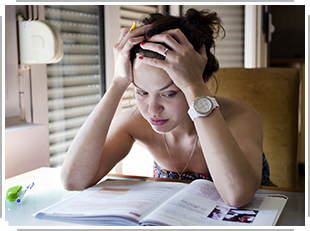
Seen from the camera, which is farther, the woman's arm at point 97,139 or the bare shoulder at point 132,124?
the bare shoulder at point 132,124

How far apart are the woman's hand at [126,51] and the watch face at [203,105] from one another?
24cm

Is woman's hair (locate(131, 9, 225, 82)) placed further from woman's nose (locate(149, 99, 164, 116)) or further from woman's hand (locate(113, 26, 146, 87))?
woman's nose (locate(149, 99, 164, 116))

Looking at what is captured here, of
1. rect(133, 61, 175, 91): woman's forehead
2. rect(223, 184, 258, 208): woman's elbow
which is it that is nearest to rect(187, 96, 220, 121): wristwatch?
rect(133, 61, 175, 91): woman's forehead

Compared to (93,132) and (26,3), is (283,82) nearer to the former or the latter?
(93,132)

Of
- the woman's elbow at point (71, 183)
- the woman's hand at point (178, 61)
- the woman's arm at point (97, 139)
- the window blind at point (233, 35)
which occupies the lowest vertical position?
the woman's elbow at point (71, 183)

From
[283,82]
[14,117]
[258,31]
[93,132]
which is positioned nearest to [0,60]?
[14,117]

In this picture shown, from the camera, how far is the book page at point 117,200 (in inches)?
26.3

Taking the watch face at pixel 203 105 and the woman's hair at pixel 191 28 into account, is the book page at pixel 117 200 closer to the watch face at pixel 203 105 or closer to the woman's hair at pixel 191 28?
the watch face at pixel 203 105

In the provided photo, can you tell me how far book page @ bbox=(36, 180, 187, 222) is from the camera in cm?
67

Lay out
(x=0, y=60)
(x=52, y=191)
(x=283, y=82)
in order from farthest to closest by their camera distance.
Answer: (x=283, y=82), (x=0, y=60), (x=52, y=191)

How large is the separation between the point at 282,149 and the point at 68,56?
1.21m

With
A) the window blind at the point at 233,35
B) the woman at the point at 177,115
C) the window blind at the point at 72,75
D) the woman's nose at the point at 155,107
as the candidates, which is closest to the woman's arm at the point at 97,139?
the woman at the point at 177,115

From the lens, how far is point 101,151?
919 millimetres

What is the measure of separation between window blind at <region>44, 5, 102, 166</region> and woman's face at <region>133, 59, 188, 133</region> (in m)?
0.88
